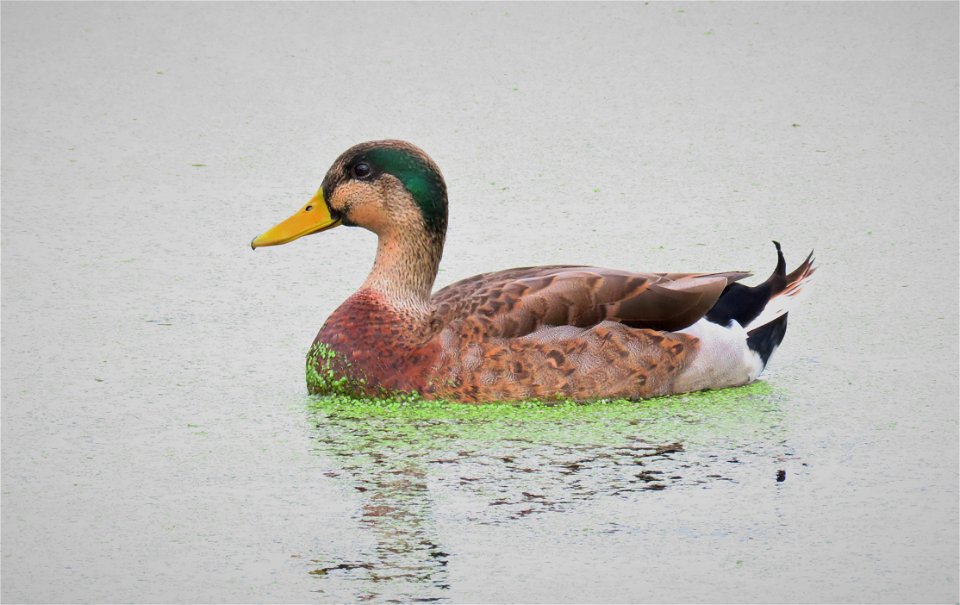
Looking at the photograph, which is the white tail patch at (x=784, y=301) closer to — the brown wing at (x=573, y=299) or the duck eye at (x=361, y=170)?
the brown wing at (x=573, y=299)

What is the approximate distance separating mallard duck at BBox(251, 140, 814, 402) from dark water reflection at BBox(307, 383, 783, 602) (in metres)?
0.08

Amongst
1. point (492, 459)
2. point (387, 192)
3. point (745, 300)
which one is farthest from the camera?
point (745, 300)

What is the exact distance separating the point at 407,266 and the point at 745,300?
1.26 m

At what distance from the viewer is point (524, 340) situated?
624 cm

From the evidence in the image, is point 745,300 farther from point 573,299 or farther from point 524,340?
point 524,340

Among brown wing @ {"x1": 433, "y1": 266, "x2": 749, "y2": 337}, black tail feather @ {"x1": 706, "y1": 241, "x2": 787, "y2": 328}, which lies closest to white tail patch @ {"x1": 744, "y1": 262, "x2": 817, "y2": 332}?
black tail feather @ {"x1": 706, "y1": 241, "x2": 787, "y2": 328}

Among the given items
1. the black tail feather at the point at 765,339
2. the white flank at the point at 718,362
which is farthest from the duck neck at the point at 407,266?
the black tail feather at the point at 765,339

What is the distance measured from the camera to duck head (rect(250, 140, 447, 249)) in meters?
6.41

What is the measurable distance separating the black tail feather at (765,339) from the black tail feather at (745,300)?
70 mm

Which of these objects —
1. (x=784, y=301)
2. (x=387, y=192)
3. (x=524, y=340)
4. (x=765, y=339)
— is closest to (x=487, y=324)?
(x=524, y=340)

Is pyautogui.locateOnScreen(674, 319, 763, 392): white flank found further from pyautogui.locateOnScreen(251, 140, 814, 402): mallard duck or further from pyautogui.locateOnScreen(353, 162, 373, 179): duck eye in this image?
pyautogui.locateOnScreen(353, 162, 373, 179): duck eye

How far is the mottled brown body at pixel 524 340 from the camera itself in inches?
244

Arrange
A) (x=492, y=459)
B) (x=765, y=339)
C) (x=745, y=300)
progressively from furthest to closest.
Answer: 1. (x=745, y=300)
2. (x=765, y=339)
3. (x=492, y=459)

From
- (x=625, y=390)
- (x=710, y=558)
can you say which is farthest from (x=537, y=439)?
(x=710, y=558)
